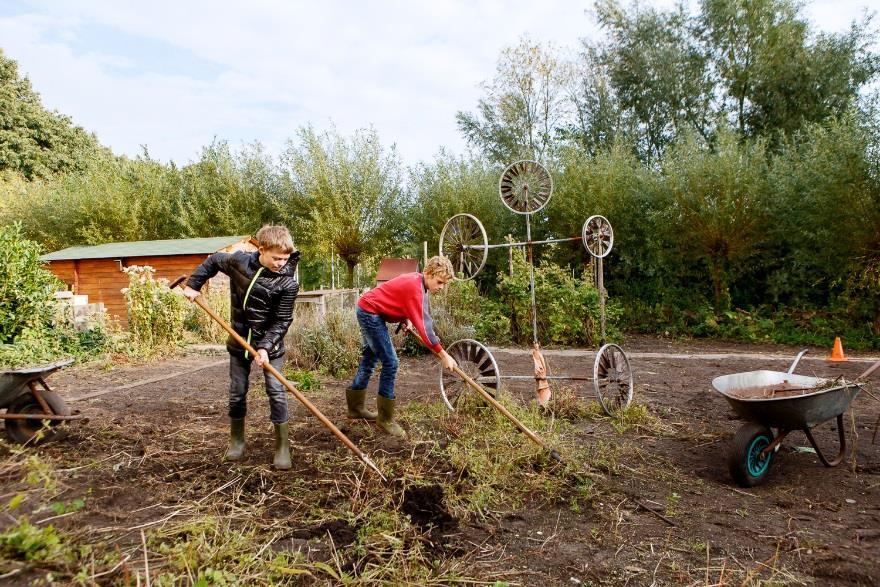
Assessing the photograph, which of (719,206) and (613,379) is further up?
(719,206)

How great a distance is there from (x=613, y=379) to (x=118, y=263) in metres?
14.2

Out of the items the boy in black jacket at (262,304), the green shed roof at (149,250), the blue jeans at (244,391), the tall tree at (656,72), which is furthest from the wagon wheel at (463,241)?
the tall tree at (656,72)

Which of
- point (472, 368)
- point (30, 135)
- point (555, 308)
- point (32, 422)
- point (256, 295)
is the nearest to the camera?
point (256, 295)

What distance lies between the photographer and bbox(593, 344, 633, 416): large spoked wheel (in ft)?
17.6

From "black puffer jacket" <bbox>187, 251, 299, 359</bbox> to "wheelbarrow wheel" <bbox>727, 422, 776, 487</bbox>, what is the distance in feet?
10.3

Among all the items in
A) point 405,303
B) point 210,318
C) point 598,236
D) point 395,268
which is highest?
point 395,268

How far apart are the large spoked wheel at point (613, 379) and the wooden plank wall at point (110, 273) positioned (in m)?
11.7

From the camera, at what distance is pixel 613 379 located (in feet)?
17.8

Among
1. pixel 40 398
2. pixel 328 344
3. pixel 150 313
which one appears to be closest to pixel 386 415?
pixel 40 398

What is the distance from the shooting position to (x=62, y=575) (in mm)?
2266

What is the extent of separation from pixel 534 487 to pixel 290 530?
5.02ft

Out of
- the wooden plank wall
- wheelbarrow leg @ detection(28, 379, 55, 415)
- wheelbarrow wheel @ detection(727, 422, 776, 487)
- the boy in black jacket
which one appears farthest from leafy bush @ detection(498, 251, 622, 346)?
the wooden plank wall

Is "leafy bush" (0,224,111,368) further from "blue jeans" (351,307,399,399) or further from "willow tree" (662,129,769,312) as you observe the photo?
"willow tree" (662,129,769,312)

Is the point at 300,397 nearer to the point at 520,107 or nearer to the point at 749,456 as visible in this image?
the point at 749,456
